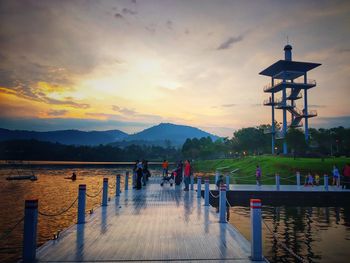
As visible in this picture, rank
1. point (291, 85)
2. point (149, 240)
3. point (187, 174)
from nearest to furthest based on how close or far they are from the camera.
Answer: point (149, 240) → point (187, 174) → point (291, 85)

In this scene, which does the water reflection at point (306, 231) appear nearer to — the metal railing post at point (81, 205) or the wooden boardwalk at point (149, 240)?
the wooden boardwalk at point (149, 240)

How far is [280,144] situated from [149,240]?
78.6 meters

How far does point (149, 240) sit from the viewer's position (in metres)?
8.00

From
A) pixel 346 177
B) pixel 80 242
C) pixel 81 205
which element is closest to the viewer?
pixel 80 242

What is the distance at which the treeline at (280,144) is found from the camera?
59.8 m

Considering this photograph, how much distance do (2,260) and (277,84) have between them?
61.0 metres

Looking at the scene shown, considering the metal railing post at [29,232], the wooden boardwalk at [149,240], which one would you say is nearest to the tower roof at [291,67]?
the wooden boardwalk at [149,240]

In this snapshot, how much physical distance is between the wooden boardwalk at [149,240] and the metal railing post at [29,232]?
286mm

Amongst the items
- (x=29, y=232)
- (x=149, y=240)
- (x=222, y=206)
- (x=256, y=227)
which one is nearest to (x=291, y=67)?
(x=222, y=206)

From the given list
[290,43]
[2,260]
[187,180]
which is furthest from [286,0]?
[290,43]

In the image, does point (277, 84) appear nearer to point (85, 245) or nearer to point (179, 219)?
point (179, 219)

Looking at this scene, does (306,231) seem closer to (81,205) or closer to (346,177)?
(81,205)

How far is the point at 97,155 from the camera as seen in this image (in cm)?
19600

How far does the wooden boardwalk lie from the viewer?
6.55m
